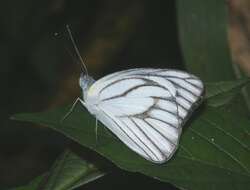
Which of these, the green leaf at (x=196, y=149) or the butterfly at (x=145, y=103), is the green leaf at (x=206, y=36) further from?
the green leaf at (x=196, y=149)

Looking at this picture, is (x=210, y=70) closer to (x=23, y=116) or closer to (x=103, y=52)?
(x=103, y=52)

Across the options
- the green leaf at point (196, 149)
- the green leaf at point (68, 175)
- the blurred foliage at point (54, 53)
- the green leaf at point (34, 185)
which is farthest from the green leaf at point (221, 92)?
the blurred foliage at point (54, 53)

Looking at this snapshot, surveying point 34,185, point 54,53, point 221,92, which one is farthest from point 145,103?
point 54,53

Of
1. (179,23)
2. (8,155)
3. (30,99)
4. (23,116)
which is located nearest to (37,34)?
(30,99)

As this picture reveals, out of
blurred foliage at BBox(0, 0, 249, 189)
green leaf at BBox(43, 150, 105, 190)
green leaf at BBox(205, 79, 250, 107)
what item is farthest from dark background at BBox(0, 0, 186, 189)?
green leaf at BBox(43, 150, 105, 190)

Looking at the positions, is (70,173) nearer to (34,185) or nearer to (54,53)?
(34,185)

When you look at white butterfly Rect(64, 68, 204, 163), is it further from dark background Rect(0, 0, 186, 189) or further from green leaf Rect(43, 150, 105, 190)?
dark background Rect(0, 0, 186, 189)

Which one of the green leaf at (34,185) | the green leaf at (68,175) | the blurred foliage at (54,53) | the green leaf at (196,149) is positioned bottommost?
the blurred foliage at (54,53)

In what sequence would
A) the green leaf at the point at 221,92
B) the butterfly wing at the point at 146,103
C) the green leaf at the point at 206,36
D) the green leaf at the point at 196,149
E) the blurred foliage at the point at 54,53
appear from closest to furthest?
the green leaf at the point at 196,149 → the butterfly wing at the point at 146,103 → the green leaf at the point at 221,92 → the green leaf at the point at 206,36 → the blurred foliage at the point at 54,53
